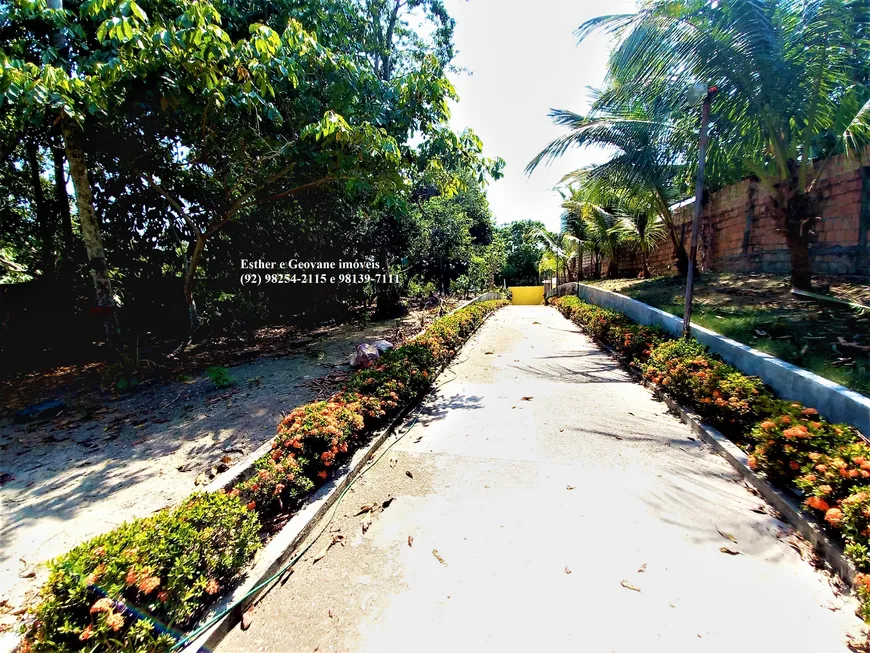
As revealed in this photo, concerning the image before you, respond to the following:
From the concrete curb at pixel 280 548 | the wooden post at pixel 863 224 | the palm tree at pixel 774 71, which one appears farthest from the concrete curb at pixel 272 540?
the wooden post at pixel 863 224

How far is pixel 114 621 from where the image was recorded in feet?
4.81

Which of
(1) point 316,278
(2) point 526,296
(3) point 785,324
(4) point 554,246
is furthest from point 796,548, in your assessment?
(2) point 526,296

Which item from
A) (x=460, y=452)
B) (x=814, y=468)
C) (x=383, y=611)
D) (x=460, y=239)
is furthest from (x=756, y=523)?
(x=460, y=239)

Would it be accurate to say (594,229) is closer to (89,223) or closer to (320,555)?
(89,223)

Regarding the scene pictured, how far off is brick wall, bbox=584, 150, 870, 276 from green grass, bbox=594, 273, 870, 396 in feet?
2.08

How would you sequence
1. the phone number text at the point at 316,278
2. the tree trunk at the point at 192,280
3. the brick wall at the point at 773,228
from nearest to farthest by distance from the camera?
the brick wall at the point at 773,228
the tree trunk at the point at 192,280
the phone number text at the point at 316,278

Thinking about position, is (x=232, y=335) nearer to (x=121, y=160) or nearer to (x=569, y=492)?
(x=121, y=160)

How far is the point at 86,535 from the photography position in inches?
97.9

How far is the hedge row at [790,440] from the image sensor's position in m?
2.06

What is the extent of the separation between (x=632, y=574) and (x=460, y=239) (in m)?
12.4

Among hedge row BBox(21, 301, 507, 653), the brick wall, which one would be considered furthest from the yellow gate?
hedge row BBox(21, 301, 507, 653)

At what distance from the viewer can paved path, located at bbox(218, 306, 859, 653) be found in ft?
5.80

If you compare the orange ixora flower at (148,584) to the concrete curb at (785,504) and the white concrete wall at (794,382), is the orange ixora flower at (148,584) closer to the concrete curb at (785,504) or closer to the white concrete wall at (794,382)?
the concrete curb at (785,504)

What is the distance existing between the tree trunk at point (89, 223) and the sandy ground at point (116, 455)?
1955 mm
